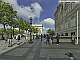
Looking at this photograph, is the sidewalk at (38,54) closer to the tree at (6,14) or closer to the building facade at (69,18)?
the building facade at (69,18)

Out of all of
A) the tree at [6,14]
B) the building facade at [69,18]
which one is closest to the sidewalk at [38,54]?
the building facade at [69,18]

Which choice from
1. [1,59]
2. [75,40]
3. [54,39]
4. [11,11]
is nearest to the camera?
[1,59]

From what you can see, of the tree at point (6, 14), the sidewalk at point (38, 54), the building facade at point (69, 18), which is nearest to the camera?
the sidewalk at point (38, 54)

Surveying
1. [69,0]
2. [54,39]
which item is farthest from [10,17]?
[69,0]

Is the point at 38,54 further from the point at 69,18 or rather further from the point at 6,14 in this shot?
the point at 69,18

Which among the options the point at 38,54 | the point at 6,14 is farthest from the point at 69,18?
the point at 38,54

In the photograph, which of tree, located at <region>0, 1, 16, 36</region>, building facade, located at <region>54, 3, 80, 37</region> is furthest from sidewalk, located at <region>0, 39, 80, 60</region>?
tree, located at <region>0, 1, 16, 36</region>

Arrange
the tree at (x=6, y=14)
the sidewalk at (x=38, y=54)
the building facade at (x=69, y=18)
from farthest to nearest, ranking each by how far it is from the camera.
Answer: the tree at (x=6, y=14)
the building facade at (x=69, y=18)
the sidewalk at (x=38, y=54)

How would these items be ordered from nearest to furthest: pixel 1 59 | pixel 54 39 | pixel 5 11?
pixel 1 59, pixel 54 39, pixel 5 11

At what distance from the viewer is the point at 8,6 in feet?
117

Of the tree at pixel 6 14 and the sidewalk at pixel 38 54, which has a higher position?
the tree at pixel 6 14

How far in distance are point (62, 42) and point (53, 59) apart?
15.2 m

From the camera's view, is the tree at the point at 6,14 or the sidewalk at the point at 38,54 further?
the tree at the point at 6,14

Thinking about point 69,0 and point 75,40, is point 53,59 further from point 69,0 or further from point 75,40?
point 75,40
